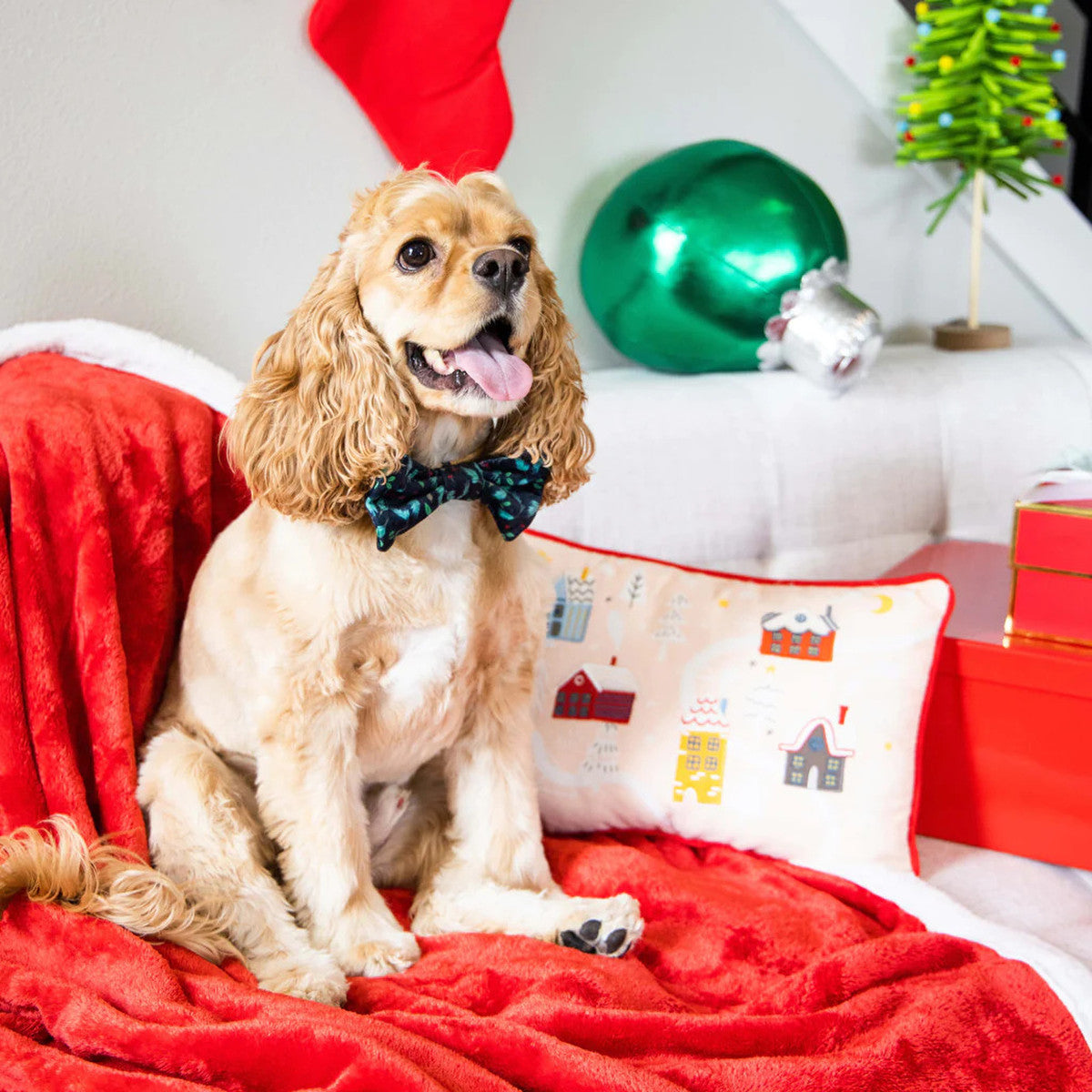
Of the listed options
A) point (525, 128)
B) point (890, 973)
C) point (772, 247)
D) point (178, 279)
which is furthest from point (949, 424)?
point (178, 279)

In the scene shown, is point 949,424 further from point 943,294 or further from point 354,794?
point 354,794

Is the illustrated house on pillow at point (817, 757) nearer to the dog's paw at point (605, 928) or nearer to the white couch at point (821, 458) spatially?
the dog's paw at point (605, 928)

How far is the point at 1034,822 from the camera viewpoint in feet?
6.86

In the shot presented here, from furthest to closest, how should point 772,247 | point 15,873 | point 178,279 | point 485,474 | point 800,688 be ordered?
point 772,247, point 178,279, point 800,688, point 485,474, point 15,873

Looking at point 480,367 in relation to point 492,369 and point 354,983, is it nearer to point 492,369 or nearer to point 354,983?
point 492,369

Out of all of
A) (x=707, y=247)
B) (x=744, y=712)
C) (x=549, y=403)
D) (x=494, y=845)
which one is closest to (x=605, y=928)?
(x=494, y=845)

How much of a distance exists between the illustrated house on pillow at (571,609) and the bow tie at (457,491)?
49 centimetres

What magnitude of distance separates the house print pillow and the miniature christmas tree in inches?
59.2

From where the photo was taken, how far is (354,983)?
61.8 inches

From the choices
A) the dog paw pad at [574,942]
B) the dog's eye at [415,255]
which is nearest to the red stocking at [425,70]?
the dog's eye at [415,255]

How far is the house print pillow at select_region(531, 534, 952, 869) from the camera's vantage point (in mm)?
1970

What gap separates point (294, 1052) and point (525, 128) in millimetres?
2132

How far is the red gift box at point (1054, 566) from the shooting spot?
2043 mm

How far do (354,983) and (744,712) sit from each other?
0.83 metres
